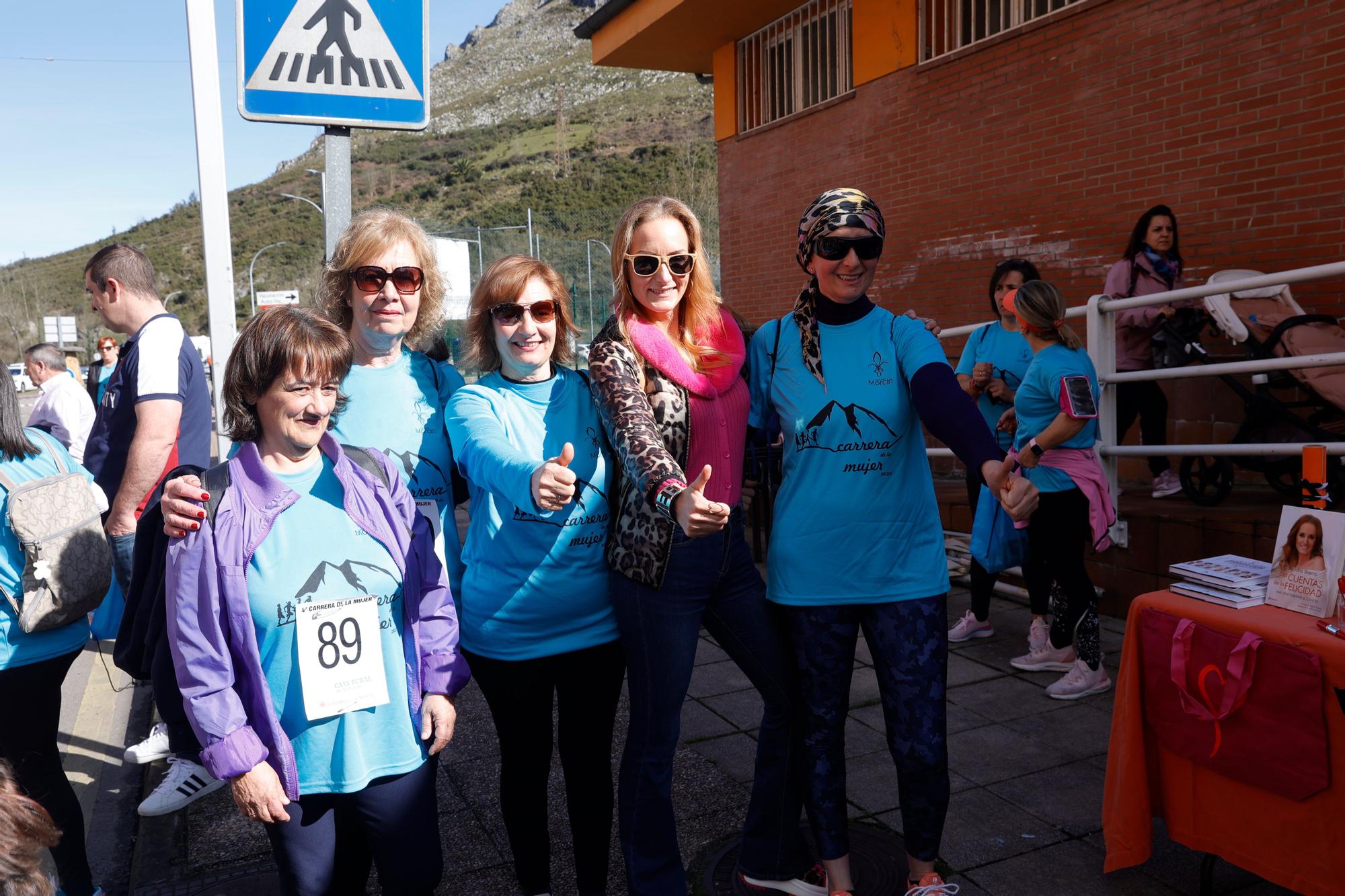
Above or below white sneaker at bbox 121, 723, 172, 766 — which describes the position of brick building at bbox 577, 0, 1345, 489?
above

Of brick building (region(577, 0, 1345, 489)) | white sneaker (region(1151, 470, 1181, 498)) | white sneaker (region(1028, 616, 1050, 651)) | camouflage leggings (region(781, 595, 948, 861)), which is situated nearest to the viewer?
camouflage leggings (region(781, 595, 948, 861))

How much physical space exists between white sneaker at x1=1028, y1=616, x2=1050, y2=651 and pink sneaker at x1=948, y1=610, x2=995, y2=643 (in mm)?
402

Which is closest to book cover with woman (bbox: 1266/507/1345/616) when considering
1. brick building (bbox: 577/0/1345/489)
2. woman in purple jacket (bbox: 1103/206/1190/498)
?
woman in purple jacket (bbox: 1103/206/1190/498)

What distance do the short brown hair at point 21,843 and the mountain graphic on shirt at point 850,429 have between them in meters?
1.86

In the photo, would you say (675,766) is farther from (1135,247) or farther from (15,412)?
(1135,247)

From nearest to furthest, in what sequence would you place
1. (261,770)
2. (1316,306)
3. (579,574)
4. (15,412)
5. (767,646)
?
(261,770) < (579,574) < (767,646) < (15,412) < (1316,306)

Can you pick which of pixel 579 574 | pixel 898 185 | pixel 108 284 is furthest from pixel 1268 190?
pixel 108 284

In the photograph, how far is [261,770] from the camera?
196cm

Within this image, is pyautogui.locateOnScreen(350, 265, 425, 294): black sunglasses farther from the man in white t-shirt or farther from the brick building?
the man in white t-shirt

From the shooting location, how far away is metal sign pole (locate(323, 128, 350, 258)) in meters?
3.33

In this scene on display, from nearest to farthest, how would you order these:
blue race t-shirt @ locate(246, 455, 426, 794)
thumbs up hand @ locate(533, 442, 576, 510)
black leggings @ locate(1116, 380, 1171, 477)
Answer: blue race t-shirt @ locate(246, 455, 426, 794) < thumbs up hand @ locate(533, 442, 576, 510) < black leggings @ locate(1116, 380, 1171, 477)

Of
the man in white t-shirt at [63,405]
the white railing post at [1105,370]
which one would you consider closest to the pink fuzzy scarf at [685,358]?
the white railing post at [1105,370]

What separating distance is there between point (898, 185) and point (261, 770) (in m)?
8.74

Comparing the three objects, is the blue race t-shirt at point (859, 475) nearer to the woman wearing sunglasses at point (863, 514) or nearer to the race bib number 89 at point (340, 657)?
the woman wearing sunglasses at point (863, 514)
